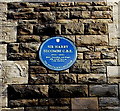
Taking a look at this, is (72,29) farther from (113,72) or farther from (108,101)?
(108,101)

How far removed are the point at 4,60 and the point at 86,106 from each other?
1.45m

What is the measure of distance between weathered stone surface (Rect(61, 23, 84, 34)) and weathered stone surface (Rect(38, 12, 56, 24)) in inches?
8.1

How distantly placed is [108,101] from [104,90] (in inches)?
7.0

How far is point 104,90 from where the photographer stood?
4.43 m

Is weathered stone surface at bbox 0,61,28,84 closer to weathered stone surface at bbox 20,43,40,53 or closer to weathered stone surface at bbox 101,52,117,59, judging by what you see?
weathered stone surface at bbox 20,43,40,53

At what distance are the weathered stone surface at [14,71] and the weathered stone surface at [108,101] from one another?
120 centimetres

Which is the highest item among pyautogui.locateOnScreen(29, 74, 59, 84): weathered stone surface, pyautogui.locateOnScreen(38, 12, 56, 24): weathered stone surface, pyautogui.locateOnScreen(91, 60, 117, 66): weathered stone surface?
pyautogui.locateOnScreen(38, 12, 56, 24): weathered stone surface

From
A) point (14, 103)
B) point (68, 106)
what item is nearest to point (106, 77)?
point (68, 106)

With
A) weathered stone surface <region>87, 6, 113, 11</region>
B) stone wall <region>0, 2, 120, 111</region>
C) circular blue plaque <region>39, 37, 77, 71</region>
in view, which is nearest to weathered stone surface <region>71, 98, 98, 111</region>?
stone wall <region>0, 2, 120, 111</region>

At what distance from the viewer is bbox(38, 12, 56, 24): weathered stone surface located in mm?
4512

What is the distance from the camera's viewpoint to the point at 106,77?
444cm

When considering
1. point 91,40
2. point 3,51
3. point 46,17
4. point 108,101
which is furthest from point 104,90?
point 3,51

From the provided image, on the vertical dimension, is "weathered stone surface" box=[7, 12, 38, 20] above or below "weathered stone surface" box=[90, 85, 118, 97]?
above

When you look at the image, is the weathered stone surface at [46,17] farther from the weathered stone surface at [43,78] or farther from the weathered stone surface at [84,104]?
the weathered stone surface at [84,104]
